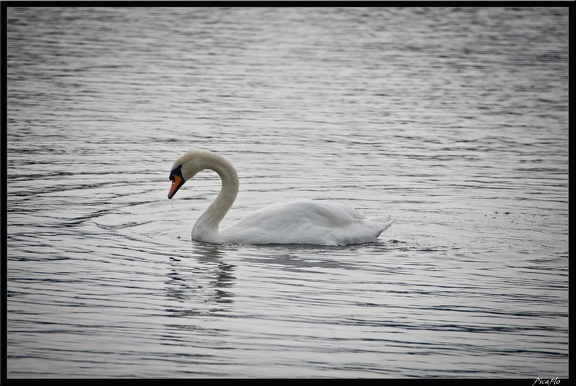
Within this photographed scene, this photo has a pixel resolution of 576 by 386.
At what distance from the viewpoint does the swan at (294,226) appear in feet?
39.9

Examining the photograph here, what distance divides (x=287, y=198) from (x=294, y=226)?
2573 millimetres

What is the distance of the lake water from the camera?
28.8ft

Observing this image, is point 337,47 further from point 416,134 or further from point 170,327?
point 170,327

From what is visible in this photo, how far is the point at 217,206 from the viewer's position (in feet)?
41.8

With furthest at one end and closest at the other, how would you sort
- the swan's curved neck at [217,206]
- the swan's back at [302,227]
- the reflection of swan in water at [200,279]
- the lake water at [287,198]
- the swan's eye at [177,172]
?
the swan's eye at [177,172]
the swan's curved neck at [217,206]
the swan's back at [302,227]
the reflection of swan in water at [200,279]
the lake water at [287,198]

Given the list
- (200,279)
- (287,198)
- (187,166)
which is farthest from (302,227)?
(287,198)

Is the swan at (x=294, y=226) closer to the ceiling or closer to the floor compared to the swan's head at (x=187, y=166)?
closer to the floor

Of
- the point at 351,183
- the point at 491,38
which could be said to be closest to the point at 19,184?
the point at 351,183

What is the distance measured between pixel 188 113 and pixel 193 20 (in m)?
20.7

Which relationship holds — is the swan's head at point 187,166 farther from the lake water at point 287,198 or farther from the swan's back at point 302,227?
the swan's back at point 302,227

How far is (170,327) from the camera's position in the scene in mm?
9180
